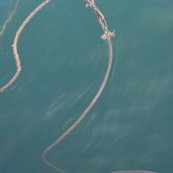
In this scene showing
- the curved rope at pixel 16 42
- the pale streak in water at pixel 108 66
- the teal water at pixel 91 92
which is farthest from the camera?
the curved rope at pixel 16 42

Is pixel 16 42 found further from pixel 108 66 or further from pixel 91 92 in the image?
pixel 108 66

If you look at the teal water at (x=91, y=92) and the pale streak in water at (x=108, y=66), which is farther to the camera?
the pale streak in water at (x=108, y=66)

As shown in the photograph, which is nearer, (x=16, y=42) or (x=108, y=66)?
(x=108, y=66)

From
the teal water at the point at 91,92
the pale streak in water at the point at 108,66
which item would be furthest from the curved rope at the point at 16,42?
the teal water at the point at 91,92

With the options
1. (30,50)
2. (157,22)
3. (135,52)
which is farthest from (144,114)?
(30,50)

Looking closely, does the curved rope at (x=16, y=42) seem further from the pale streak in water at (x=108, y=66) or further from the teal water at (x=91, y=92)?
the teal water at (x=91, y=92)

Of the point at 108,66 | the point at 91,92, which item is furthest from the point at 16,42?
the point at 108,66

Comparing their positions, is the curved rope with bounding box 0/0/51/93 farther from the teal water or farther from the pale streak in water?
the teal water

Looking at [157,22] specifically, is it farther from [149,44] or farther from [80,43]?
[80,43]

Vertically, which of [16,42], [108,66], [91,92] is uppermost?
[16,42]
